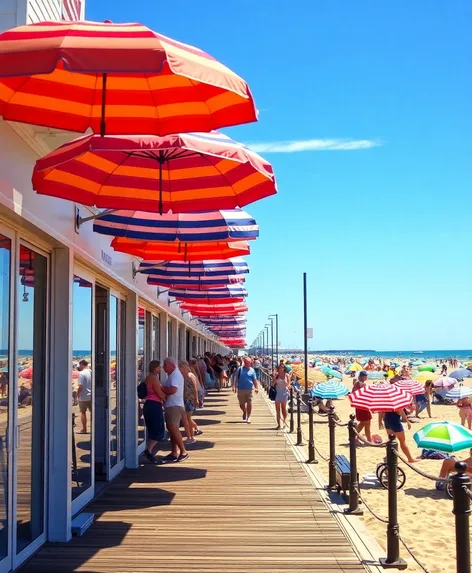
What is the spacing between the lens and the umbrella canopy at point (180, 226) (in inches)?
257

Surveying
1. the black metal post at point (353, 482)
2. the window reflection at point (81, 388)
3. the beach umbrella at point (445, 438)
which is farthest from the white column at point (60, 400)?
the beach umbrella at point (445, 438)

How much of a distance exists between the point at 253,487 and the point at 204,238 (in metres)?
3.15

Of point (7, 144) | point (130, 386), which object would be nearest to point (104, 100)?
point (7, 144)

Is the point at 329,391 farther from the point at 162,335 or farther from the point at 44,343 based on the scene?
the point at 44,343

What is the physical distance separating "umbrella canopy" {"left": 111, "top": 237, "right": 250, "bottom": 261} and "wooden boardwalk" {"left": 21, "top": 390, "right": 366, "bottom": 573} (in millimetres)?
2659

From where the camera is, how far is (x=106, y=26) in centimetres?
326

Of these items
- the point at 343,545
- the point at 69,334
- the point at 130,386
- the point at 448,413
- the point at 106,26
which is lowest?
the point at 448,413

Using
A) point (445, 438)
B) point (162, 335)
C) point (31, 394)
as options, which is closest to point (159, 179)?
point (31, 394)

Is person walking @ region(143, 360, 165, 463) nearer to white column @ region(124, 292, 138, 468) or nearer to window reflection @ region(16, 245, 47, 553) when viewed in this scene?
white column @ region(124, 292, 138, 468)

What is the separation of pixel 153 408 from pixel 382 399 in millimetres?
3873

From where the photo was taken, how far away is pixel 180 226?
21.9ft

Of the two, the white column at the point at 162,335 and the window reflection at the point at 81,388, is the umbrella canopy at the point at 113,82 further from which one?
the white column at the point at 162,335

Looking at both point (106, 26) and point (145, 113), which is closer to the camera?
point (106, 26)

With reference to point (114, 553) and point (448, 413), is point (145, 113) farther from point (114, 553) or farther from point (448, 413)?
point (448, 413)
